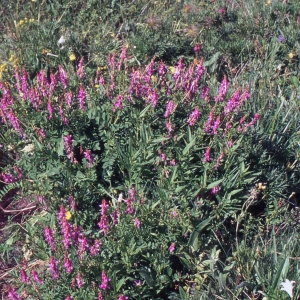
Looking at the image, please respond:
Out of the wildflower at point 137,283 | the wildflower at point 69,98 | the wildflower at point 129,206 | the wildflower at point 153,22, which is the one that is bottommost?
the wildflower at point 137,283

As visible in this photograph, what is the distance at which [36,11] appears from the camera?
505 cm

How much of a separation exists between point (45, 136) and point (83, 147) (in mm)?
228

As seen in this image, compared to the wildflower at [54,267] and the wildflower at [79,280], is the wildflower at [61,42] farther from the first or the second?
the wildflower at [79,280]

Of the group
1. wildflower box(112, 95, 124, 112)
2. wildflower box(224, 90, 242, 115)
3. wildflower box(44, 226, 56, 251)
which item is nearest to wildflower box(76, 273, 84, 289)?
wildflower box(44, 226, 56, 251)

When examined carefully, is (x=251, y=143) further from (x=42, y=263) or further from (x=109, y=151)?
(x=42, y=263)

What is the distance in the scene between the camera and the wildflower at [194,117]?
9.27 ft

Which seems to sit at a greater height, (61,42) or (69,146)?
(69,146)

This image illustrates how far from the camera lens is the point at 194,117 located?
284cm

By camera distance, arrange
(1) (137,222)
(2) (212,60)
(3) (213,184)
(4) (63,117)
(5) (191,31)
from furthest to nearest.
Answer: (5) (191,31) < (2) (212,60) < (4) (63,117) < (3) (213,184) < (1) (137,222)

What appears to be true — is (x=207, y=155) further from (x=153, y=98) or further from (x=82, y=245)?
(x=82, y=245)

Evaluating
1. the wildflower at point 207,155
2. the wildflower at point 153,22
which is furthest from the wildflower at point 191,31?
the wildflower at point 207,155

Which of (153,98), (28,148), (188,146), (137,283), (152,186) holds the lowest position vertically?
(137,283)

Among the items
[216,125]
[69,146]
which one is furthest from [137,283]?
[216,125]

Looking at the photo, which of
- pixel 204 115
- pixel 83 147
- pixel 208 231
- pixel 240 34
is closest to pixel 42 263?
pixel 83 147
